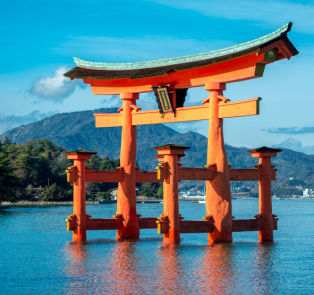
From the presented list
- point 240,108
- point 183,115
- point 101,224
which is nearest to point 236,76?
point 240,108

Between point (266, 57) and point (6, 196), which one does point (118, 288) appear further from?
point (6, 196)

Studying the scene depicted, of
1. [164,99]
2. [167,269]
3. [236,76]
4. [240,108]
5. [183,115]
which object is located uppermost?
[236,76]

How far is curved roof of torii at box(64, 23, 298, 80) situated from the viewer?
56.7ft

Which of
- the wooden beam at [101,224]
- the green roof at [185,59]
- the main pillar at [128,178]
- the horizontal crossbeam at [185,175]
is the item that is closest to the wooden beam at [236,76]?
the green roof at [185,59]

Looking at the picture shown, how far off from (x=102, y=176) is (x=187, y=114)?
410cm

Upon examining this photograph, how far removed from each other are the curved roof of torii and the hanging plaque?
65 centimetres

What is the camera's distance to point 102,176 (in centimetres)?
2011

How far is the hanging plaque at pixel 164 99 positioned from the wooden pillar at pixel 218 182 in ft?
5.54

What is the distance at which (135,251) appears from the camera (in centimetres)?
1788

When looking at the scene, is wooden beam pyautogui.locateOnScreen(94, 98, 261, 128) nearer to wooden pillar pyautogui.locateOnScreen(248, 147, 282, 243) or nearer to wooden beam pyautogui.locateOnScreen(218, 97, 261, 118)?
wooden beam pyautogui.locateOnScreen(218, 97, 261, 118)

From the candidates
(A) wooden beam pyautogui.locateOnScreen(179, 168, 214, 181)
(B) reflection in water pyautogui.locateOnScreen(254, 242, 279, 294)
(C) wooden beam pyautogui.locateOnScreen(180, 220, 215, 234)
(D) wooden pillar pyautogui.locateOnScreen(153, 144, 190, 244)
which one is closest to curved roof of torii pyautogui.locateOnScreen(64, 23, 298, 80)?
(D) wooden pillar pyautogui.locateOnScreen(153, 144, 190, 244)

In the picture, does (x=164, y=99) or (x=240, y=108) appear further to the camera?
(x=164, y=99)

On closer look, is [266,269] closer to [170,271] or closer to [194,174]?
[170,271]

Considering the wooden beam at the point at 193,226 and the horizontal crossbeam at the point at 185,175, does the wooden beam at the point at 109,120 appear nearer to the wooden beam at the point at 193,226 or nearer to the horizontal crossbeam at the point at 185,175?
the horizontal crossbeam at the point at 185,175
